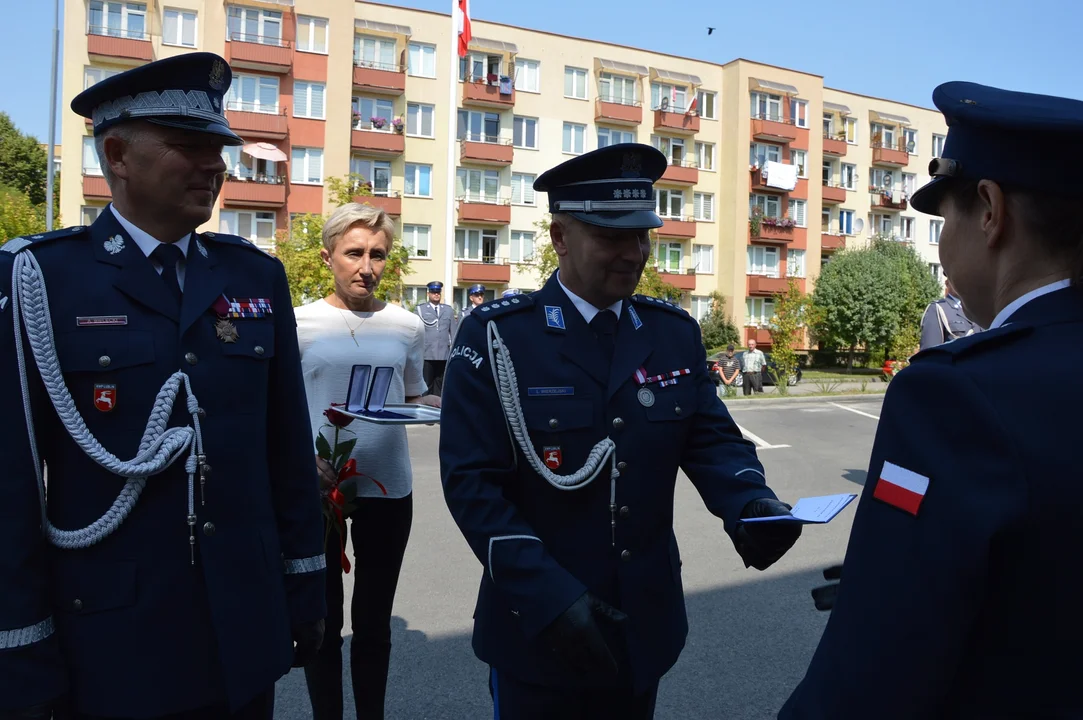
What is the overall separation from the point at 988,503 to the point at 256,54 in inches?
1519

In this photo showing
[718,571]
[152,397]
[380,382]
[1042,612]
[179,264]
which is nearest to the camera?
[1042,612]

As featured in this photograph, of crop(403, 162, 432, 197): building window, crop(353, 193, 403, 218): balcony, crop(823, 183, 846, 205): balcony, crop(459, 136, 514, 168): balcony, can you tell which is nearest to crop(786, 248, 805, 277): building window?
crop(823, 183, 846, 205): balcony

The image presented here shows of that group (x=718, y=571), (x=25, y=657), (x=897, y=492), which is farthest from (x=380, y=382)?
(x=718, y=571)

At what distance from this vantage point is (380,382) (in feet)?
11.6

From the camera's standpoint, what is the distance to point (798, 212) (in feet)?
166

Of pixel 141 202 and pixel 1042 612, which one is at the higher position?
pixel 141 202

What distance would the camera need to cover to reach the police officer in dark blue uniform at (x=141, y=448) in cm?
204

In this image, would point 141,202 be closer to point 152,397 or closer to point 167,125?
point 167,125

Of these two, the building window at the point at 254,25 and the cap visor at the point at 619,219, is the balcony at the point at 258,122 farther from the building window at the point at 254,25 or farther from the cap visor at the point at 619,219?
the cap visor at the point at 619,219

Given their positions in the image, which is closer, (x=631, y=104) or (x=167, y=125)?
(x=167, y=125)

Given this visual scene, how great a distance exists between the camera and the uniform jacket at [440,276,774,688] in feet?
7.91

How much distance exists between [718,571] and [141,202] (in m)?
5.06

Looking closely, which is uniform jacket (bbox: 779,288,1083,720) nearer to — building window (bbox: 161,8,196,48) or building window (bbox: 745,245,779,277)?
building window (bbox: 161,8,196,48)

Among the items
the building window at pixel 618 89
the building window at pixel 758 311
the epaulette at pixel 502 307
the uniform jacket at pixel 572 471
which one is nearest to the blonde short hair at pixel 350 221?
the epaulette at pixel 502 307
